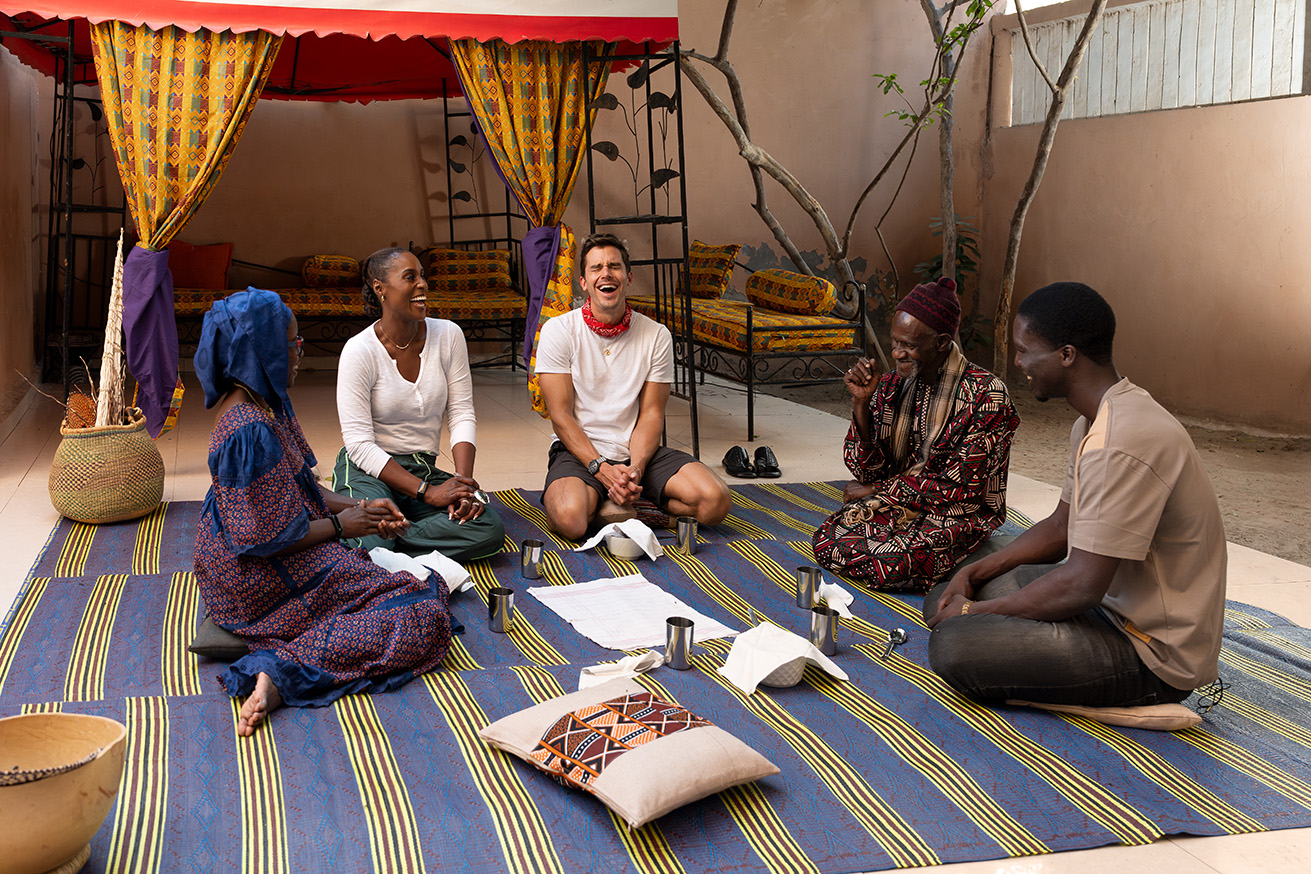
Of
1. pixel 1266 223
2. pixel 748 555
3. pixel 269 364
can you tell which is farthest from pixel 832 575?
pixel 1266 223

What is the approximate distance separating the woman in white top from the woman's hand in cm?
66

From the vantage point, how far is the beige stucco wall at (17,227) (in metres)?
6.98

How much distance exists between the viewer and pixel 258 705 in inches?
111

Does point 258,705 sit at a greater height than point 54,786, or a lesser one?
lesser

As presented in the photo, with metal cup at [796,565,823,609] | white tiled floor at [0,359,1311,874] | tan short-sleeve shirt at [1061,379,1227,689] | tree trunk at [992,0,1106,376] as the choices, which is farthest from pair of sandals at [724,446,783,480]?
tree trunk at [992,0,1106,376]

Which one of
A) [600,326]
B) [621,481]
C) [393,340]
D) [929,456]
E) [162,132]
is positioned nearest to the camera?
[929,456]

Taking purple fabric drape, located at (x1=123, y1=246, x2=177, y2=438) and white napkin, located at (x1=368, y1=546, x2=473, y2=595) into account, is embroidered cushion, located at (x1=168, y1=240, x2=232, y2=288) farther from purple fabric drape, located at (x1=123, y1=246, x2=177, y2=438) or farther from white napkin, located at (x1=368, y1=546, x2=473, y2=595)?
white napkin, located at (x1=368, y1=546, x2=473, y2=595)

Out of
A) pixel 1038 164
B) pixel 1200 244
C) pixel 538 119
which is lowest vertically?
pixel 1200 244

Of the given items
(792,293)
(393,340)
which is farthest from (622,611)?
(792,293)

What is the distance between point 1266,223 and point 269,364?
6821mm

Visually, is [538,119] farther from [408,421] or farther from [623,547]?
[623,547]

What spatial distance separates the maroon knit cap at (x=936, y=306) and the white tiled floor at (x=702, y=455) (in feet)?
4.89

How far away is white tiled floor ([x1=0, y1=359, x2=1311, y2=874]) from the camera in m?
2.38

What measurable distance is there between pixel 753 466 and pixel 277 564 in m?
3.40
